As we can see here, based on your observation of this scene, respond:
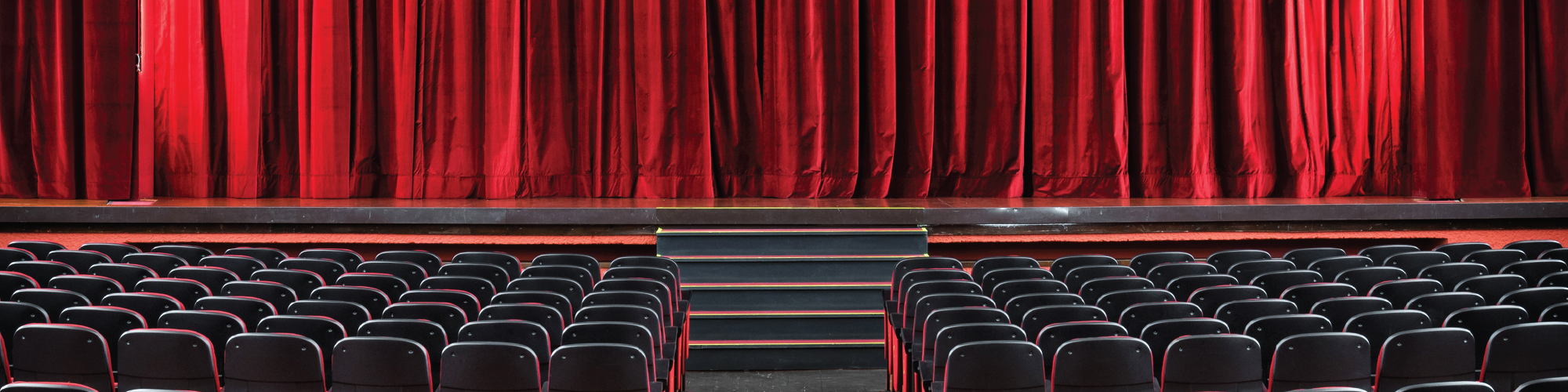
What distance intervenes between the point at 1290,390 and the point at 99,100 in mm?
8865

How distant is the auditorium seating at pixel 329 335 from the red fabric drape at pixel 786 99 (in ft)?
14.5

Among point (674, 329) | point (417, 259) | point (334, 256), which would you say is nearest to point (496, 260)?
point (417, 259)

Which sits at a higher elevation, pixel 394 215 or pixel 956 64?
pixel 956 64

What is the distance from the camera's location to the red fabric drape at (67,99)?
8.34 meters

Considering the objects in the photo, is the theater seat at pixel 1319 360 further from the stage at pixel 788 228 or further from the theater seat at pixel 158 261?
the theater seat at pixel 158 261

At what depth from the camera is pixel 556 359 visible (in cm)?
287

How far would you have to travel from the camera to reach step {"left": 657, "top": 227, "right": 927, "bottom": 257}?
19.9ft

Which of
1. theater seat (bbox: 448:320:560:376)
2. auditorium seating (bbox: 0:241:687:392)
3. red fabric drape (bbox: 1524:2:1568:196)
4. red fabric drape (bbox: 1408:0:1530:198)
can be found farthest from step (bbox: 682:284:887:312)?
red fabric drape (bbox: 1524:2:1568:196)

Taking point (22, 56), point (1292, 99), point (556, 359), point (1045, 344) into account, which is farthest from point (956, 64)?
point (22, 56)

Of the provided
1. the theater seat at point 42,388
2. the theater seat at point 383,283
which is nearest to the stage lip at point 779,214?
the theater seat at point 383,283

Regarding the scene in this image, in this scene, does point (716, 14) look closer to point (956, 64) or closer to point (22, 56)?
point (956, 64)

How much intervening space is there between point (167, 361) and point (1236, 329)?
3381 millimetres

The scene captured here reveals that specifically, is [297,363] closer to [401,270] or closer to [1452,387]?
[401,270]

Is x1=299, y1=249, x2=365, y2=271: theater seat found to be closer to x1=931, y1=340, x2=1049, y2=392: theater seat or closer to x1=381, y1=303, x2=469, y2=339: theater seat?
x1=381, y1=303, x2=469, y2=339: theater seat
